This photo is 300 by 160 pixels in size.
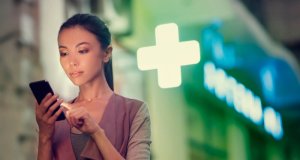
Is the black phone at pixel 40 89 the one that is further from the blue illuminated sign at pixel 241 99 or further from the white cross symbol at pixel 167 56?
the blue illuminated sign at pixel 241 99

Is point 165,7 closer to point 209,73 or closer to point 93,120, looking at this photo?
point 209,73

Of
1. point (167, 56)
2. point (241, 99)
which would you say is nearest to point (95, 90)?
point (167, 56)

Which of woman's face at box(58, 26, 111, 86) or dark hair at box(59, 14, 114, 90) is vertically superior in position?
dark hair at box(59, 14, 114, 90)

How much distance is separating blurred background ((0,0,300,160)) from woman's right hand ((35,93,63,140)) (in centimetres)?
62

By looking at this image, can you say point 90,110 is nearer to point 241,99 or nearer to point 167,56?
point 167,56

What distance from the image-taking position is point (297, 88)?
2018 mm

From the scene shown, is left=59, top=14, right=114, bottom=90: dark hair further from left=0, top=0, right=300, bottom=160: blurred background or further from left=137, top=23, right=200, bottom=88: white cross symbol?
left=0, top=0, right=300, bottom=160: blurred background

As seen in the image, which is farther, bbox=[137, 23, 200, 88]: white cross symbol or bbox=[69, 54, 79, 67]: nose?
bbox=[137, 23, 200, 88]: white cross symbol

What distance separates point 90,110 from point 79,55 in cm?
7

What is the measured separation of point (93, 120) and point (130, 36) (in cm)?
100

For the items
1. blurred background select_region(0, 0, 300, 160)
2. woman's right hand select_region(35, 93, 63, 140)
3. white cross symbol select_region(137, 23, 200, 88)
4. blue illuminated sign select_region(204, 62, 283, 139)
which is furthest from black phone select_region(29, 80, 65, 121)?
blue illuminated sign select_region(204, 62, 283, 139)

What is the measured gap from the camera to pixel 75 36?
2.29 ft

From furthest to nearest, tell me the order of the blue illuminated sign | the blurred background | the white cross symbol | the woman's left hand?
the blue illuminated sign → the blurred background → the white cross symbol → the woman's left hand

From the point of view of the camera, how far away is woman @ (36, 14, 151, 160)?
67cm
